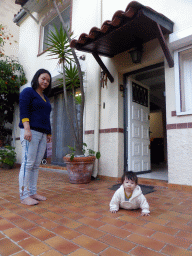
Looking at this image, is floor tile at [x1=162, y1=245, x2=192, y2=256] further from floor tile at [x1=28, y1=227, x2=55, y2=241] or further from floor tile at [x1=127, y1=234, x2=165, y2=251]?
floor tile at [x1=28, y1=227, x2=55, y2=241]

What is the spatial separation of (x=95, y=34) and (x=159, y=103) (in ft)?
19.3

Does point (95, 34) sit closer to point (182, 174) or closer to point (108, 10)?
point (108, 10)

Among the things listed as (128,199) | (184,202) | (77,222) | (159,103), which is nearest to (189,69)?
(184,202)

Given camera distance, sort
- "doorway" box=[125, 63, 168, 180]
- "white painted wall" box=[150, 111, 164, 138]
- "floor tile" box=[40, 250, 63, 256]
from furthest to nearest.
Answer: "white painted wall" box=[150, 111, 164, 138] < "doorway" box=[125, 63, 168, 180] < "floor tile" box=[40, 250, 63, 256]

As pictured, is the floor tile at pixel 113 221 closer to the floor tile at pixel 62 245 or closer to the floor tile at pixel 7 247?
the floor tile at pixel 62 245

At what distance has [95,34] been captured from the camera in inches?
127

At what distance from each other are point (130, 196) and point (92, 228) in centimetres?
57

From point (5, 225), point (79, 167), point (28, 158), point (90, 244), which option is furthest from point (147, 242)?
point (79, 167)

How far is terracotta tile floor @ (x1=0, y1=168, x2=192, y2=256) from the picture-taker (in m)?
1.26

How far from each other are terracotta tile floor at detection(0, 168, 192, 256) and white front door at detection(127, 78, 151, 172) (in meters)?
1.66

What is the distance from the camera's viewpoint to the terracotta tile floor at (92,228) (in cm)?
126

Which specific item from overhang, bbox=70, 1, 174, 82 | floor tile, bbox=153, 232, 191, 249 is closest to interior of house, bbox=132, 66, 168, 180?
overhang, bbox=70, 1, 174, 82

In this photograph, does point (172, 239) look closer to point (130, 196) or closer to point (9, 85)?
point (130, 196)

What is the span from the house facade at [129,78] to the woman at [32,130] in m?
1.56
